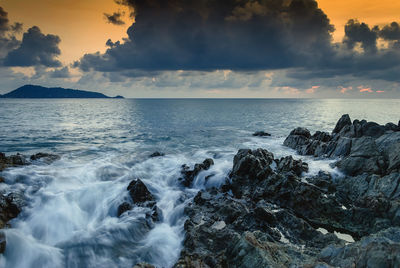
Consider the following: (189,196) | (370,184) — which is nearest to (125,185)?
(189,196)

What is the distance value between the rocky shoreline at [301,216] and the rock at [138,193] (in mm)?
3453

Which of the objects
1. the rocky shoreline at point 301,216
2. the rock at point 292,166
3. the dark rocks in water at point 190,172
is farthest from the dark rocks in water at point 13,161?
the rock at point 292,166

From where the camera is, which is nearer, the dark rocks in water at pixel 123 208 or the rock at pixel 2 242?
the rock at pixel 2 242

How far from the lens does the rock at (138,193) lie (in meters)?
16.7

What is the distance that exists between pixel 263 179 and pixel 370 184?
7.38 m

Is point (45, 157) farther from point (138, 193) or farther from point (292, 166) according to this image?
point (292, 166)

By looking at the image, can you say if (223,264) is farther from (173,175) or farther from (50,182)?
(50,182)

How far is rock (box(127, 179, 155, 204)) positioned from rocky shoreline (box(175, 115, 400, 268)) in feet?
11.3

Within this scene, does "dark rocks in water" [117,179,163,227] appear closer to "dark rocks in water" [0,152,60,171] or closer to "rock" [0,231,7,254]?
"rock" [0,231,7,254]

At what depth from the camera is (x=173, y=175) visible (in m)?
21.8

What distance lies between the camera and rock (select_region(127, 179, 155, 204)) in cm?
1672

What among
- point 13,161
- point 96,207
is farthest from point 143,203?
point 13,161

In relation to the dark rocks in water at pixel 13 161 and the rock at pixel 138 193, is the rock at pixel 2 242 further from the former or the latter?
the dark rocks in water at pixel 13 161

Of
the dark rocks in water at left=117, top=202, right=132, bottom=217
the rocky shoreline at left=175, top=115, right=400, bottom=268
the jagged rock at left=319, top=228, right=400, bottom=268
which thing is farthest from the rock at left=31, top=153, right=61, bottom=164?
the jagged rock at left=319, top=228, right=400, bottom=268
